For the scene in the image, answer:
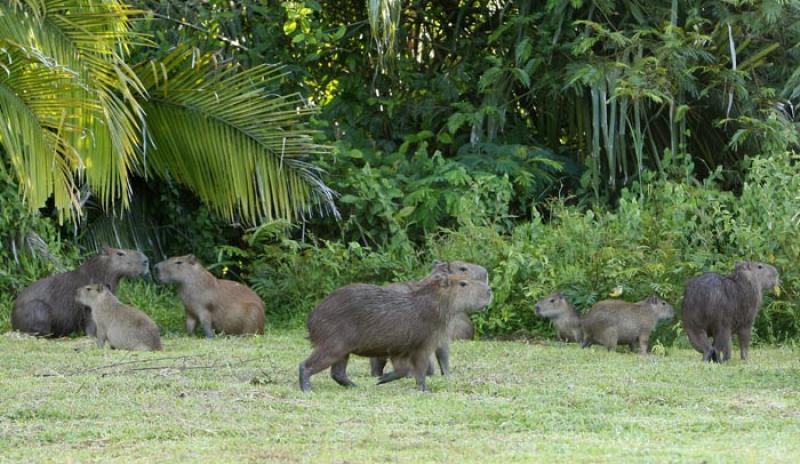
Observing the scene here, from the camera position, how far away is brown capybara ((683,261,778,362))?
356 inches

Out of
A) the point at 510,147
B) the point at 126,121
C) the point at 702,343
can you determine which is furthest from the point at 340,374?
the point at 510,147

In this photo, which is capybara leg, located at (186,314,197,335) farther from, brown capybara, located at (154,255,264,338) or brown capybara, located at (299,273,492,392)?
brown capybara, located at (299,273,492,392)

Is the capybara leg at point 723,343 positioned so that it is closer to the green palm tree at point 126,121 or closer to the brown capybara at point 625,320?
the brown capybara at point 625,320

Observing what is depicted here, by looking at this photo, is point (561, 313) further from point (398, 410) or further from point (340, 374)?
point (398, 410)

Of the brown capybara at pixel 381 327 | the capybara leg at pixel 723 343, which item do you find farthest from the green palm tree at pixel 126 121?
the capybara leg at pixel 723 343

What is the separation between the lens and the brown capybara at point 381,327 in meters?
7.38

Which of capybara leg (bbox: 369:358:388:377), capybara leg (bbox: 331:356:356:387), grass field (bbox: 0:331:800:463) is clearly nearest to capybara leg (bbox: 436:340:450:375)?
grass field (bbox: 0:331:800:463)

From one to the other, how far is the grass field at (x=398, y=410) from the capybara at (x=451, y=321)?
0.16m

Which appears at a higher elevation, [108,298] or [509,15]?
[509,15]

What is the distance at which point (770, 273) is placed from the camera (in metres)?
9.50

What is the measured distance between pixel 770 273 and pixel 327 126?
210 inches

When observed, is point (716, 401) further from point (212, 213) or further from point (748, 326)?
Answer: point (212, 213)

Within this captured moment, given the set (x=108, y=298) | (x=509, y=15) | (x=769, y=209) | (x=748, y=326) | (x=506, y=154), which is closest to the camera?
(x=748, y=326)

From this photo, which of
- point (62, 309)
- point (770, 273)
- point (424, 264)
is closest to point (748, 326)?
Result: point (770, 273)
